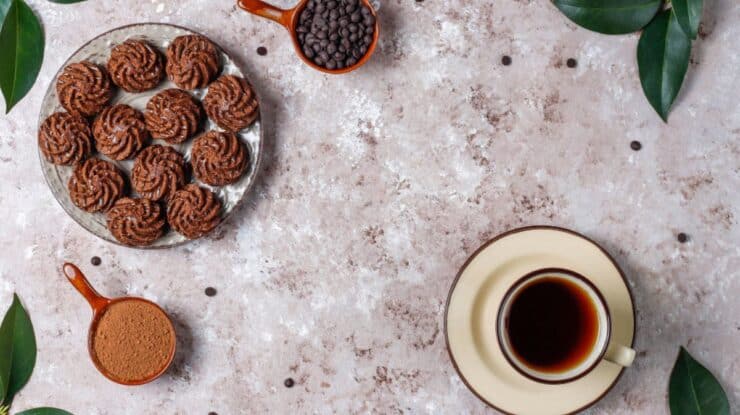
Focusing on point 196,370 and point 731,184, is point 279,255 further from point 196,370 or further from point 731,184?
point 731,184

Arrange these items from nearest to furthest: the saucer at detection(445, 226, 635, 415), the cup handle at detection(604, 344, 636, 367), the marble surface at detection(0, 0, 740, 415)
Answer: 1. the cup handle at detection(604, 344, 636, 367)
2. the saucer at detection(445, 226, 635, 415)
3. the marble surface at detection(0, 0, 740, 415)

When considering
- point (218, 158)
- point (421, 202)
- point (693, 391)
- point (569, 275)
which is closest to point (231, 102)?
point (218, 158)

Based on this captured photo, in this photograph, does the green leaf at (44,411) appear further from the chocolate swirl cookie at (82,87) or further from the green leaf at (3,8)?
the green leaf at (3,8)

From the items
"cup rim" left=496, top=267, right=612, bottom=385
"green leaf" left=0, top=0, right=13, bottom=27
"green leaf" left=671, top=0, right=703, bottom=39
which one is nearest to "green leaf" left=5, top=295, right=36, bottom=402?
"green leaf" left=0, top=0, right=13, bottom=27

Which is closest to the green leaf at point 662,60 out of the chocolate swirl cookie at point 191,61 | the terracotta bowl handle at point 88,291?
the chocolate swirl cookie at point 191,61

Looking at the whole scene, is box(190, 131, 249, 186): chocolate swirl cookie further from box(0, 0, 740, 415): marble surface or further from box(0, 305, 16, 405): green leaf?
box(0, 305, 16, 405): green leaf

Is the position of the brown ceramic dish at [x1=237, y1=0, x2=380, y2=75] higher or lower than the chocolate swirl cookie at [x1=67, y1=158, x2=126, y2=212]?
higher
